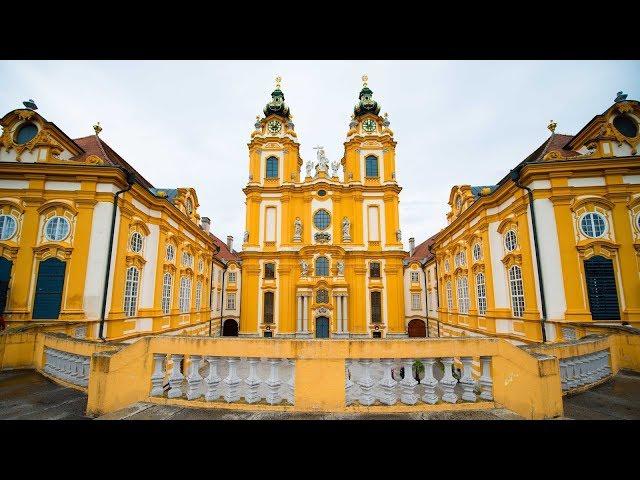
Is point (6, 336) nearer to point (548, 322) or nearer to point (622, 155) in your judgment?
point (548, 322)

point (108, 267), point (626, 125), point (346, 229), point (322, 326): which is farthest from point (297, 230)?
point (626, 125)

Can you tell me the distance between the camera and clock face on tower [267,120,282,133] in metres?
33.3

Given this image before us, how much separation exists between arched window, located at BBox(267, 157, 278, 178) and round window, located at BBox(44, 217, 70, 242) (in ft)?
68.8

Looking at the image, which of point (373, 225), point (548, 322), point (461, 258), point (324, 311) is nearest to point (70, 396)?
point (548, 322)

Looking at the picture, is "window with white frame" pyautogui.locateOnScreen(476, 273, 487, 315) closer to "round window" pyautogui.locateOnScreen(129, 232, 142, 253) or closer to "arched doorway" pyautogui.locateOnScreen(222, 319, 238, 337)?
"round window" pyautogui.locateOnScreen(129, 232, 142, 253)

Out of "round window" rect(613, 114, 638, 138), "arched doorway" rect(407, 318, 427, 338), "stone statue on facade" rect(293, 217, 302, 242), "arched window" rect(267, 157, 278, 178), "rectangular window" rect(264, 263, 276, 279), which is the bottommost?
"arched doorway" rect(407, 318, 427, 338)

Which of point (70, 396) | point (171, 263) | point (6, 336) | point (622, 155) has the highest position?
point (622, 155)

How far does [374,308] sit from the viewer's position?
28938 mm

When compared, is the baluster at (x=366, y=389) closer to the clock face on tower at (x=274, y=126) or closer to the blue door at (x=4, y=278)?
the blue door at (x=4, y=278)

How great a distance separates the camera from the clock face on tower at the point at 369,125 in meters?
33.1

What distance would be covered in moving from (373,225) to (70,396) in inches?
1065

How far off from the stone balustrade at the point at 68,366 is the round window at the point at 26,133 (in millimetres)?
10380

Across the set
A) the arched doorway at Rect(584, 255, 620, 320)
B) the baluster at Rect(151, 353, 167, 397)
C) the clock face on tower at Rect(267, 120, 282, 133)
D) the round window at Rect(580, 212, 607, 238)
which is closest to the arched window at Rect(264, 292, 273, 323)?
the clock face on tower at Rect(267, 120, 282, 133)
